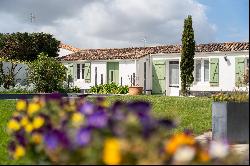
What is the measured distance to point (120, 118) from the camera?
365 cm

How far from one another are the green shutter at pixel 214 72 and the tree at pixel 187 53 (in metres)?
1.63

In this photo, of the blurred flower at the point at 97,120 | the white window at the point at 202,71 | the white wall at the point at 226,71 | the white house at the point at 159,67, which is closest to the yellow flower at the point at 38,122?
the blurred flower at the point at 97,120

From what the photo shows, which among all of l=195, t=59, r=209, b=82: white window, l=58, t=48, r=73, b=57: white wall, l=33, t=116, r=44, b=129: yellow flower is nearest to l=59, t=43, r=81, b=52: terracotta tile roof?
l=58, t=48, r=73, b=57: white wall

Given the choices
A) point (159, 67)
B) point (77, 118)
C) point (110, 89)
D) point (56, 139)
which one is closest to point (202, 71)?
point (159, 67)

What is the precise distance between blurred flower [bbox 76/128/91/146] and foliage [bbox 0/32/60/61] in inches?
1523

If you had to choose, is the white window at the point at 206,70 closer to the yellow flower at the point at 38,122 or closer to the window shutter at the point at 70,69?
the window shutter at the point at 70,69

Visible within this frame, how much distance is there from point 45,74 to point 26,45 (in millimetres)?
9848

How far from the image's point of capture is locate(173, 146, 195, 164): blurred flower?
3.27 m

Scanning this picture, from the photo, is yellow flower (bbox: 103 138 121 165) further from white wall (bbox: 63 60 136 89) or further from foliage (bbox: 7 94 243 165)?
white wall (bbox: 63 60 136 89)

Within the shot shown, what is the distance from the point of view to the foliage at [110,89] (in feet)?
108

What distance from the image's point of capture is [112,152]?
10.7 feet

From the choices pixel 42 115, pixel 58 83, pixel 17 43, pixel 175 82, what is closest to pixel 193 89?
pixel 175 82

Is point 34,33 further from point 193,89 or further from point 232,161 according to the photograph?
point 232,161

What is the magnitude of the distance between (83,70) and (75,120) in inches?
1353
